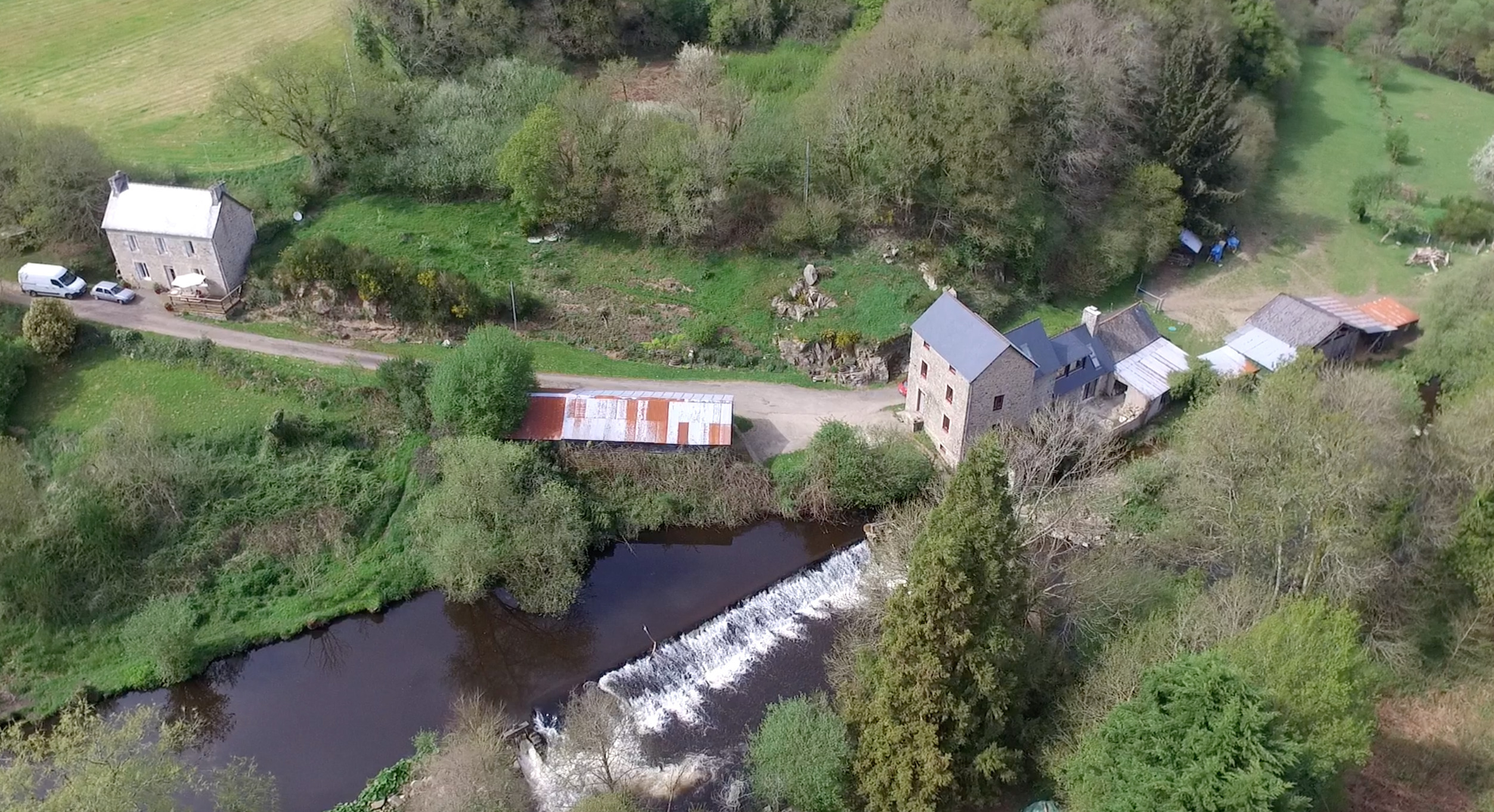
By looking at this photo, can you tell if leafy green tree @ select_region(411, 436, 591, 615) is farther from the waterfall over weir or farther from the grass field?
the grass field

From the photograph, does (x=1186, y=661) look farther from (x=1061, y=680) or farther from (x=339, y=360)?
(x=339, y=360)

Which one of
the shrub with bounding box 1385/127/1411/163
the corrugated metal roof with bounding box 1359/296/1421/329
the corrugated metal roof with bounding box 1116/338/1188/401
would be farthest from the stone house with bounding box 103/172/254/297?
the shrub with bounding box 1385/127/1411/163

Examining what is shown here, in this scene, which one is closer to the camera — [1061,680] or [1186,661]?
[1186,661]

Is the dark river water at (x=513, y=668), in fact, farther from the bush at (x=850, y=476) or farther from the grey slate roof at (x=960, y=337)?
the grey slate roof at (x=960, y=337)

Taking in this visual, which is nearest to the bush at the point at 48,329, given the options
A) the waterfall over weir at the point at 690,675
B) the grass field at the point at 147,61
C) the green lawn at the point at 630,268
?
the green lawn at the point at 630,268

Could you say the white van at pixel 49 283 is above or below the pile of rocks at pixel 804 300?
above

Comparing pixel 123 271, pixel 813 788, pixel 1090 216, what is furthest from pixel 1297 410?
pixel 123 271

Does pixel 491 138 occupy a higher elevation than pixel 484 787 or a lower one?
higher

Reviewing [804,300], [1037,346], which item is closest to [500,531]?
[804,300]
